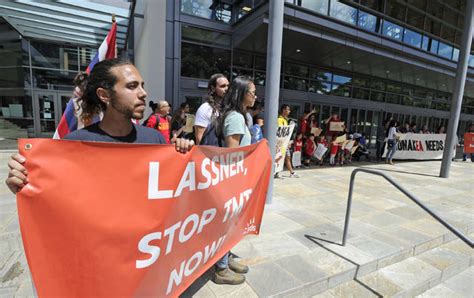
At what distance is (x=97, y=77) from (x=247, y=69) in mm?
10526

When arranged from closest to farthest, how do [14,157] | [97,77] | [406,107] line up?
[14,157] < [97,77] < [406,107]

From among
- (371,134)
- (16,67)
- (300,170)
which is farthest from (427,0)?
(16,67)

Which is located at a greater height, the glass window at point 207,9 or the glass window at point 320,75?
the glass window at point 207,9

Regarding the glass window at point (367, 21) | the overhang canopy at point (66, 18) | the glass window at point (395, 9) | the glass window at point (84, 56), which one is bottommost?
the glass window at point (84, 56)

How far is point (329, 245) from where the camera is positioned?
330 cm

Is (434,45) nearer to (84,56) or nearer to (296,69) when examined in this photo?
(296,69)

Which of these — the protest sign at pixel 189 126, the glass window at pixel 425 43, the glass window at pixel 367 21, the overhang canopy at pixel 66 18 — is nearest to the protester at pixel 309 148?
the protest sign at pixel 189 126

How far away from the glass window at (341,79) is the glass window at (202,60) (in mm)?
6292

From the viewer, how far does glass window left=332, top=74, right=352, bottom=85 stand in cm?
1405

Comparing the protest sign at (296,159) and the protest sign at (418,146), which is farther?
the protest sign at (418,146)

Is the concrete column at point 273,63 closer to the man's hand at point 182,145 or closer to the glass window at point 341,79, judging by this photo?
the man's hand at point 182,145

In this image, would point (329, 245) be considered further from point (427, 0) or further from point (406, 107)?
point (406, 107)

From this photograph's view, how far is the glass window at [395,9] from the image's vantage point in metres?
12.2

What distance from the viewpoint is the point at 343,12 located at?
390 inches
